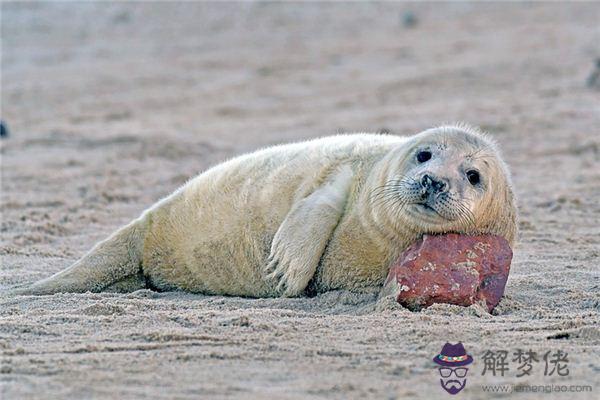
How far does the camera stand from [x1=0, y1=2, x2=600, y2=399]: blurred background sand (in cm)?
399

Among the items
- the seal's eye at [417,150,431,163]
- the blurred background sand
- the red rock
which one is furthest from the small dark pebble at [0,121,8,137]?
the red rock

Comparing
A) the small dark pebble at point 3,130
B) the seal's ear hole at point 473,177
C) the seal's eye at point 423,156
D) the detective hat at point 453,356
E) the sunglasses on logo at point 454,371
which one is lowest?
the sunglasses on logo at point 454,371

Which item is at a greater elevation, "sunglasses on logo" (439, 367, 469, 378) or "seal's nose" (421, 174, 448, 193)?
"seal's nose" (421, 174, 448, 193)

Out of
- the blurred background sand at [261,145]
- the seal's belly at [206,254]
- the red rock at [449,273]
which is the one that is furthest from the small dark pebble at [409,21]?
the red rock at [449,273]

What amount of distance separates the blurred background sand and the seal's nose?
1.55 ft

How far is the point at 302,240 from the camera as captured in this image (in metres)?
5.18

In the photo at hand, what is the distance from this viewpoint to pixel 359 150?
5.61 metres

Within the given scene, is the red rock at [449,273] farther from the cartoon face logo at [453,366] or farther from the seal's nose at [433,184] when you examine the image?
the cartoon face logo at [453,366]

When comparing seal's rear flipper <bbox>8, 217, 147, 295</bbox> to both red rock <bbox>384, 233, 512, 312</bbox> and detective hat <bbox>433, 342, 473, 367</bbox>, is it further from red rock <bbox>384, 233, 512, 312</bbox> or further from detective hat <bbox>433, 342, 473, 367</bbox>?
detective hat <bbox>433, 342, 473, 367</bbox>

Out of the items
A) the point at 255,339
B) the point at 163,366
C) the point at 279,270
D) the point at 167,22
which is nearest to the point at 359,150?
the point at 279,270

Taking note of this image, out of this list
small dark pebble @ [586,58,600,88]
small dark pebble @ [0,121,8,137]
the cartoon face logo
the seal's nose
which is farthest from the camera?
small dark pebble @ [586,58,600,88]

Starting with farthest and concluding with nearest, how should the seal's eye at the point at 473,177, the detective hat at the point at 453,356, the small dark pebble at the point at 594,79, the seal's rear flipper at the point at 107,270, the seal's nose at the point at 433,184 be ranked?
1. the small dark pebble at the point at 594,79
2. the seal's rear flipper at the point at 107,270
3. the seal's eye at the point at 473,177
4. the seal's nose at the point at 433,184
5. the detective hat at the point at 453,356

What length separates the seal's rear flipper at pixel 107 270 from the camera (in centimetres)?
544

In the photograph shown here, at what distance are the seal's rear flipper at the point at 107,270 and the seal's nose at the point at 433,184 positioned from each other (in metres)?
1.61
